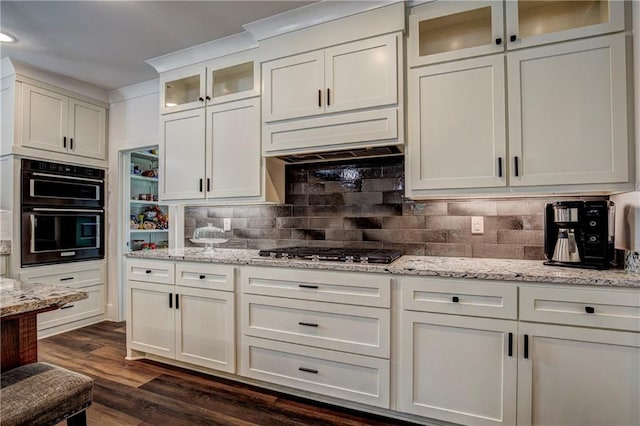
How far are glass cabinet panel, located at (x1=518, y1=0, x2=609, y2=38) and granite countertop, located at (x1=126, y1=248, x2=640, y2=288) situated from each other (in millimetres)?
1403

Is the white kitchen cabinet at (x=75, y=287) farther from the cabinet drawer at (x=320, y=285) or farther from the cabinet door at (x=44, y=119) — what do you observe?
the cabinet drawer at (x=320, y=285)

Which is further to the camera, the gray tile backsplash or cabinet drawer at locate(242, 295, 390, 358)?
the gray tile backsplash

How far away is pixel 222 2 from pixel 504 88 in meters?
1.86

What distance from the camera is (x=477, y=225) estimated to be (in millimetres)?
2299

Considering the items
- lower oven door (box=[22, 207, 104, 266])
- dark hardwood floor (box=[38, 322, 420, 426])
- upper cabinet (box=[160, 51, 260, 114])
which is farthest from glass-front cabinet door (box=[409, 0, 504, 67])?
lower oven door (box=[22, 207, 104, 266])

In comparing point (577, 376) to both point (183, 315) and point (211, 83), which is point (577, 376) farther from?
point (211, 83)

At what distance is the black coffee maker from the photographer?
68.6 inches

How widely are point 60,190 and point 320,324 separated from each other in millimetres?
3098

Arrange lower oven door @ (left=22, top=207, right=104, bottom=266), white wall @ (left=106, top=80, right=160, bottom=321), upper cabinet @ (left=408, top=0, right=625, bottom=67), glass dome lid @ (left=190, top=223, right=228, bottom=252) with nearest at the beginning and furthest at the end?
upper cabinet @ (left=408, top=0, right=625, bottom=67) < glass dome lid @ (left=190, top=223, right=228, bottom=252) < lower oven door @ (left=22, top=207, right=104, bottom=266) < white wall @ (left=106, top=80, right=160, bottom=321)

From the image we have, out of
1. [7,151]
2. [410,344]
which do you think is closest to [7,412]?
[410,344]

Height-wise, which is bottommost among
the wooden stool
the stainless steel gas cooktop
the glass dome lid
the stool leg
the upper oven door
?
the stool leg

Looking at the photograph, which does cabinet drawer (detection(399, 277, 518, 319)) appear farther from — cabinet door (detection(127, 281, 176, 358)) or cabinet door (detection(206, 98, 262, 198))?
cabinet door (detection(127, 281, 176, 358))

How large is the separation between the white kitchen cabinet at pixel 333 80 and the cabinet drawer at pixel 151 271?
1.39 meters

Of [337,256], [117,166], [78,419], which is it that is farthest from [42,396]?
[117,166]
